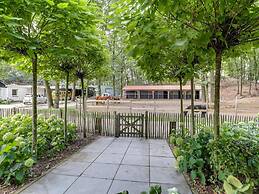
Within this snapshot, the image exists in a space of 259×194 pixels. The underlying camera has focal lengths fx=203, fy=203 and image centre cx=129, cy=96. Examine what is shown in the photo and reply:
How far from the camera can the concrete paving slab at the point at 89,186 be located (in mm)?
3752

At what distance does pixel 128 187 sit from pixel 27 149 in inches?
96.8

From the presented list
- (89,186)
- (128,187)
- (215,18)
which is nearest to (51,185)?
(89,186)

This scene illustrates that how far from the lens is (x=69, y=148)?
6664 millimetres

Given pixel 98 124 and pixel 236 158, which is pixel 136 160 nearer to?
pixel 236 158

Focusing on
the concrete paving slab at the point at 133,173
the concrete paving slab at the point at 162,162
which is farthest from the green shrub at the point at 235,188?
the concrete paving slab at the point at 162,162

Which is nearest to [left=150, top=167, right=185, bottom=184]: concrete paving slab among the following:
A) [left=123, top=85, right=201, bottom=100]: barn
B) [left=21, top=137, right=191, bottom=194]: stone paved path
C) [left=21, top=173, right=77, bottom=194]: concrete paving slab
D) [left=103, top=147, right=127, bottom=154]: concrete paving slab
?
[left=21, top=137, right=191, bottom=194]: stone paved path

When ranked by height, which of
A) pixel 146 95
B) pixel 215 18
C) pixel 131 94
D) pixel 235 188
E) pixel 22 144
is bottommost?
pixel 235 188

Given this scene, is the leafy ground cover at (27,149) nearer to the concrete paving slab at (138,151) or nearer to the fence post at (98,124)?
the fence post at (98,124)

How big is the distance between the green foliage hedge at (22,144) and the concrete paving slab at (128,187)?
172 cm

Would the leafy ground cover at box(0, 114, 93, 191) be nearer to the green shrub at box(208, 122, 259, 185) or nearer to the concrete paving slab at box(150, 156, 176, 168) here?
the concrete paving slab at box(150, 156, 176, 168)

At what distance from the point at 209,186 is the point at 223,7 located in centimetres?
312

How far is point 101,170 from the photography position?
4.79 metres

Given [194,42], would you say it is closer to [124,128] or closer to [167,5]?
[167,5]

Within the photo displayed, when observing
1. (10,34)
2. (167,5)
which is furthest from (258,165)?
(10,34)
